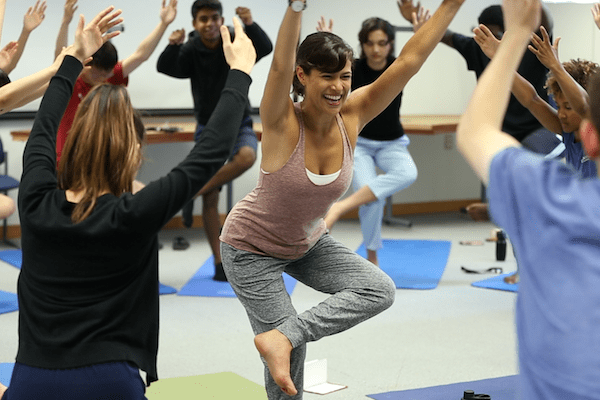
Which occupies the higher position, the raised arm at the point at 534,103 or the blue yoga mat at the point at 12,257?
the raised arm at the point at 534,103

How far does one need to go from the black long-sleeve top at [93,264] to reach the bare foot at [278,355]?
61cm

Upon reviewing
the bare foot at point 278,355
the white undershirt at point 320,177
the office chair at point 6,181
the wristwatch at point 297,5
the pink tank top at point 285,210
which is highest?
the wristwatch at point 297,5

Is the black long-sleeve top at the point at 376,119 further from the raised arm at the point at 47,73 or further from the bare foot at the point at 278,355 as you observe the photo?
the bare foot at the point at 278,355

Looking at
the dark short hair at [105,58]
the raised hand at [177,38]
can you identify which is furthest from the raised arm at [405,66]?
the raised hand at [177,38]

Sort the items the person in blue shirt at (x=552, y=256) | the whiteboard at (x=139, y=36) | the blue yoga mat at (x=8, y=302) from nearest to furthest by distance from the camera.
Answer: the person in blue shirt at (x=552, y=256) < the blue yoga mat at (x=8, y=302) < the whiteboard at (x=139, y=36)

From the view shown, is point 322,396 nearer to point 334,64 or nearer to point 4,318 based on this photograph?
point 334,64

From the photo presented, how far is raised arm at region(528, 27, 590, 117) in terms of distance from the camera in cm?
288

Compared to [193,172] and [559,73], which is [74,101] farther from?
[193,172]

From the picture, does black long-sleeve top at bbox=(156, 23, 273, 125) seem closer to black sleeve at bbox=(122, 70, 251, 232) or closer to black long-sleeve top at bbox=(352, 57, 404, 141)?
black long-sleeve top at bbox=(352, 57, 404, 141)

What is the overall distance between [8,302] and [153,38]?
5.55 feet

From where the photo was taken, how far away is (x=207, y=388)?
3.04m

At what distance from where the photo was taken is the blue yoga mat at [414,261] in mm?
4969

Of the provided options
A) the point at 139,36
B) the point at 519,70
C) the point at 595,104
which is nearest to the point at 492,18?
the point at 519,70

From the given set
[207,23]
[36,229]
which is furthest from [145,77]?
[36,229]
